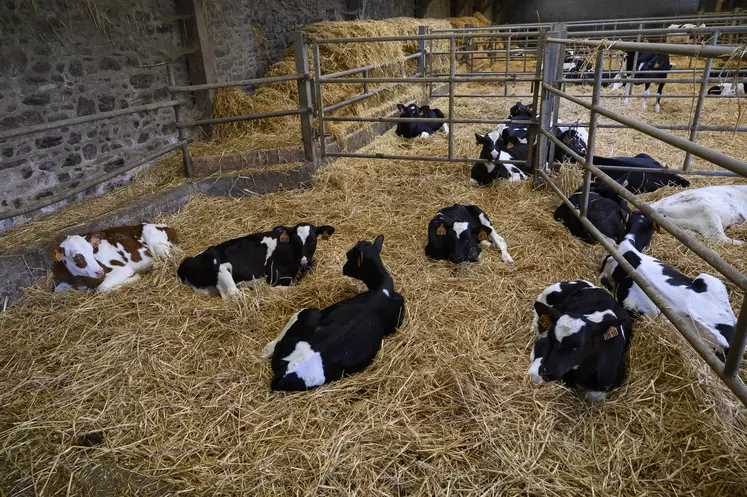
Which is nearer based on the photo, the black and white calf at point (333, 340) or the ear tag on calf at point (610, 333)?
the ear tag on calf at point (610, 333)

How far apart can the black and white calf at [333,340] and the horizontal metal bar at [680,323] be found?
1390mm

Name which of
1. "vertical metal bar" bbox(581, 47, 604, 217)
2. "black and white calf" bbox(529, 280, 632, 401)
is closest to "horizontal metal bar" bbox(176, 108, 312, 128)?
"vertical metal bar" bbox(581, 47, 604, 217)

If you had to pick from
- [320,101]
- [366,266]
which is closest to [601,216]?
[366,266]

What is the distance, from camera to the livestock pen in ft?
7.30

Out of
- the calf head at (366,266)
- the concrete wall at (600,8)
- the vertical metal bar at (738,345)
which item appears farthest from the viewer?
the concrete wall at (600,8)

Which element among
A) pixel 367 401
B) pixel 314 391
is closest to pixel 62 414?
pixel 314 391

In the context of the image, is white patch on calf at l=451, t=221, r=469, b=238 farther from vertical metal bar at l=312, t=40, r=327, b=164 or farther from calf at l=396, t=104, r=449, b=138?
calf at l=396, t=104, r=449, b=138

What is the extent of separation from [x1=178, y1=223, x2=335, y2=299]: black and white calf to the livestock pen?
0.16 m

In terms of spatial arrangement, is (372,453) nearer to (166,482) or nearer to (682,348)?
(166,482)

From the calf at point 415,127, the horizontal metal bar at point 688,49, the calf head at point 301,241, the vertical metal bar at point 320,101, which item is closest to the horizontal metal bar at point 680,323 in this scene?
the horizontal metal bar at point 688,49

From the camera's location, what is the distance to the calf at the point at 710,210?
13.7 ft

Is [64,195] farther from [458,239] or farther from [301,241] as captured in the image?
[458,239]

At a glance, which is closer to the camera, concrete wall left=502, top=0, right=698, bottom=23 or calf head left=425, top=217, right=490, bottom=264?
calf head left=425, top=217, right=490, bottom=264

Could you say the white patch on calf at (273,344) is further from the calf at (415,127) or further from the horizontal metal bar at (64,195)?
the calf at (415,127)
